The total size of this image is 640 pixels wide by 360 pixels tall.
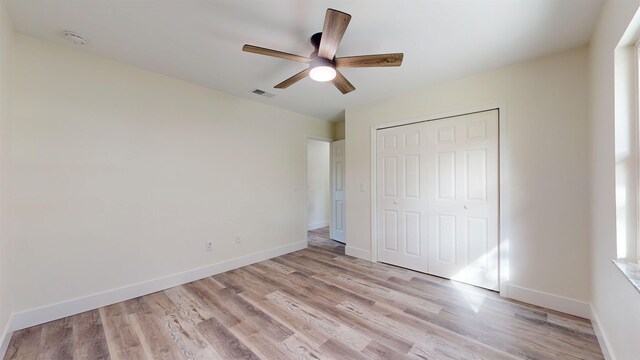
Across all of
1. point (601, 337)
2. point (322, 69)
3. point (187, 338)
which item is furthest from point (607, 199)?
point (187, 338)

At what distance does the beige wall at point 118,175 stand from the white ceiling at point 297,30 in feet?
1.12

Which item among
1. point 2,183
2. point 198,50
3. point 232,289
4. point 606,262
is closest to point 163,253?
point 232,289

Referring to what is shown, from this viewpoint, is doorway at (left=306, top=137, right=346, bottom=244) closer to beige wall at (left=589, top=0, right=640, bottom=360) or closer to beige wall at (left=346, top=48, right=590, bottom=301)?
beige wall at (left=346, top=48, right=590, bottom=301)

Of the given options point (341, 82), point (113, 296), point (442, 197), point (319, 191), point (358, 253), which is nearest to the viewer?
point (341, 82)

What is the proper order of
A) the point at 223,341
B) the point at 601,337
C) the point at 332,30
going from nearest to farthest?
the point at 332,30 → the point at 601,337 → the point at 223,341

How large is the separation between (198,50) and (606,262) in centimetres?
363

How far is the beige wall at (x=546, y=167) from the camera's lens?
2141 mm

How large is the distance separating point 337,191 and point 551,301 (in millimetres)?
3308

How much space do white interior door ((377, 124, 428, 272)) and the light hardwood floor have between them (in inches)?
20.2

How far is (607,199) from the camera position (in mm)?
1638

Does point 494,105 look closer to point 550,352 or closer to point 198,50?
point 550,352

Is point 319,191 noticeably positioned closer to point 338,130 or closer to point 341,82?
point 338,130

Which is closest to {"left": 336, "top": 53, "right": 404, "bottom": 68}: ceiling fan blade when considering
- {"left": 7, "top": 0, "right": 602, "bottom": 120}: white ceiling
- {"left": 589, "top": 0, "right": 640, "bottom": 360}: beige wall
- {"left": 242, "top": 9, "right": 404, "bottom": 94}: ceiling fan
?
{"left": 242, "top": 9, "right": 404, "bottom": 94}: ceiling fan

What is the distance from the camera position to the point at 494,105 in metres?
2.57
